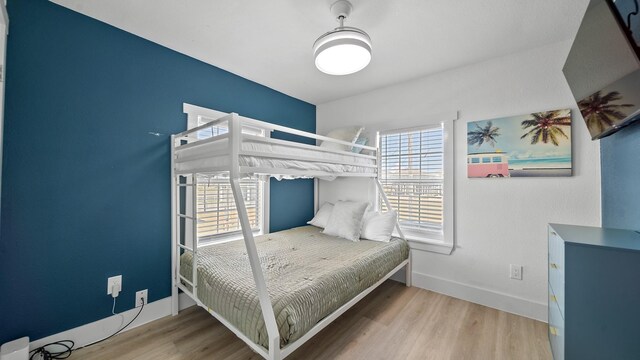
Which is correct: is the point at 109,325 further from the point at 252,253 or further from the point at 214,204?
the point at 252,253

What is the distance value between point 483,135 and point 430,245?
127 cm

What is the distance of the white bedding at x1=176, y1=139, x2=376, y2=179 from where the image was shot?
159 centimetres

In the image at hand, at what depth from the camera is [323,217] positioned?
10.8ft

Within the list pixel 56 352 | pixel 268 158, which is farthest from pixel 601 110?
pixel 56 352

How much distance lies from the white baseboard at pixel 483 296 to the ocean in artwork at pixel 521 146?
44.6 inches

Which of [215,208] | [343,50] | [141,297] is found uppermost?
Result: [343,50]

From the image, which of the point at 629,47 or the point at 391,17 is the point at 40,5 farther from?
the point at 629,47

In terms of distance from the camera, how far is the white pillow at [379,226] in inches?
104

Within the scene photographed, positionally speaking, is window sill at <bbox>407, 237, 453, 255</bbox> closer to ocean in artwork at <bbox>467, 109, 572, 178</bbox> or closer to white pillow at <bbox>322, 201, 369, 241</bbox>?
white pillow at <bbox>322, 201, 369, 241</bbox>

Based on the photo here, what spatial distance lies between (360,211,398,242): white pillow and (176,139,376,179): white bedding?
770 millimetres

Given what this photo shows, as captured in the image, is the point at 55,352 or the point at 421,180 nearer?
the point at 55,352

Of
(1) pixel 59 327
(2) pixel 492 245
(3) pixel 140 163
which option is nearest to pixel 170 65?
(3) pixel 140 163

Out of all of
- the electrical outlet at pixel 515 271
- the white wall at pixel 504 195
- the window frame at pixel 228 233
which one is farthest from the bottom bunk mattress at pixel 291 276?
the electrical outlet at pixel 515 271

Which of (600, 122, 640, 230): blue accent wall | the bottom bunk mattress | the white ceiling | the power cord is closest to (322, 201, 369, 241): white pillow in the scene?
the bottom bunk mattress
